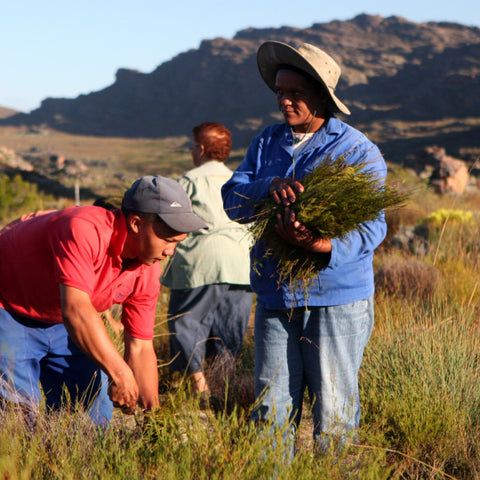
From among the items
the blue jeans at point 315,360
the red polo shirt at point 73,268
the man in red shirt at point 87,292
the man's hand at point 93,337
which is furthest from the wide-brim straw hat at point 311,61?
the man's hand at point 93,337

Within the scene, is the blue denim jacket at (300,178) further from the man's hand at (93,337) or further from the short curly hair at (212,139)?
the short curly hair at (212,139)

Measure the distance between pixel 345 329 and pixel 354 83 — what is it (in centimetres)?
11369

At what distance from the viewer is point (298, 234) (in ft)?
8.11

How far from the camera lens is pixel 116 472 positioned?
2133 millimetres

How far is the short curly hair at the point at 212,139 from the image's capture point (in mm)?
4488

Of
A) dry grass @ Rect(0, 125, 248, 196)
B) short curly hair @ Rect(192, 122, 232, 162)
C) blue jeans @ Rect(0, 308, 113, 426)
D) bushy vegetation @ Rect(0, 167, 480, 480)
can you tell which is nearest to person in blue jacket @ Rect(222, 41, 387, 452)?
bushy vegetation @ Rect(0, 167, 480, 480)

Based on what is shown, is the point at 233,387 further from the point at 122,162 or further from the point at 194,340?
the point at 122,162

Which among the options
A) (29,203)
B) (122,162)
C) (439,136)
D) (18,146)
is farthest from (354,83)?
(29,203)

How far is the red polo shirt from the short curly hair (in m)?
1.89

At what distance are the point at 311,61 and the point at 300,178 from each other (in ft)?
1.69

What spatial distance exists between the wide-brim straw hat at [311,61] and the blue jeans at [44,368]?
5.31ft

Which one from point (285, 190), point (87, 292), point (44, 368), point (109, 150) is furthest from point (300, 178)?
point (109, 150)

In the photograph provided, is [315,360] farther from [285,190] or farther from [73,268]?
[73,268]

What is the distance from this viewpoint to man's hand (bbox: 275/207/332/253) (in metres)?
2.46
